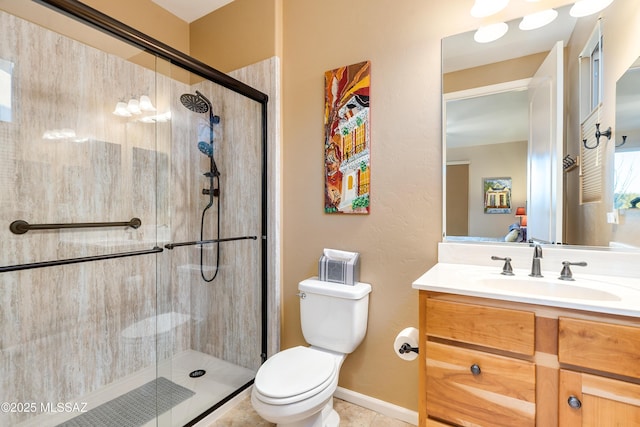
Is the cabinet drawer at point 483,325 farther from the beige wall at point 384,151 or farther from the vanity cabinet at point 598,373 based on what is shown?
the beige wall at point 384,151

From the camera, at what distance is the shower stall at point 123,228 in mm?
1562

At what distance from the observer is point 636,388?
829 mm

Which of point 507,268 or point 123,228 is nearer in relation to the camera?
point 507,268

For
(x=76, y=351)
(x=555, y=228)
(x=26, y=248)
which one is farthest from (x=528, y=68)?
(x=76, y=351)

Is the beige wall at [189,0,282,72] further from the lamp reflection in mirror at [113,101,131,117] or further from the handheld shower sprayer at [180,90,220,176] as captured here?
the lamp reflection in mirror at [113,101,131,117]

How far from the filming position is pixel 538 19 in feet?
4.52

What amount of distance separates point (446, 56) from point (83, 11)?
63.3 inches

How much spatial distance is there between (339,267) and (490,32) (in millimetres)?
1442

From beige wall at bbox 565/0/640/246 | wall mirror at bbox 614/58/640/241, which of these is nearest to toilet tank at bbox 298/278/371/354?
beige wall at bbox 565/0/640/246

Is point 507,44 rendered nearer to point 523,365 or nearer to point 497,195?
point 497,195

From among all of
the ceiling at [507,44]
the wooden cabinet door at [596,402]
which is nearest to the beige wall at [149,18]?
the ceiling at [507,44]

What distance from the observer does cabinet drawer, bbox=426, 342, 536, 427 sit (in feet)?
3.15

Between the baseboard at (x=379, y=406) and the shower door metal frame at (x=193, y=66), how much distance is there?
2.00 feet

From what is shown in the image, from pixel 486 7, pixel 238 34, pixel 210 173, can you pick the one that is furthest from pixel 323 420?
pixel 238 34
